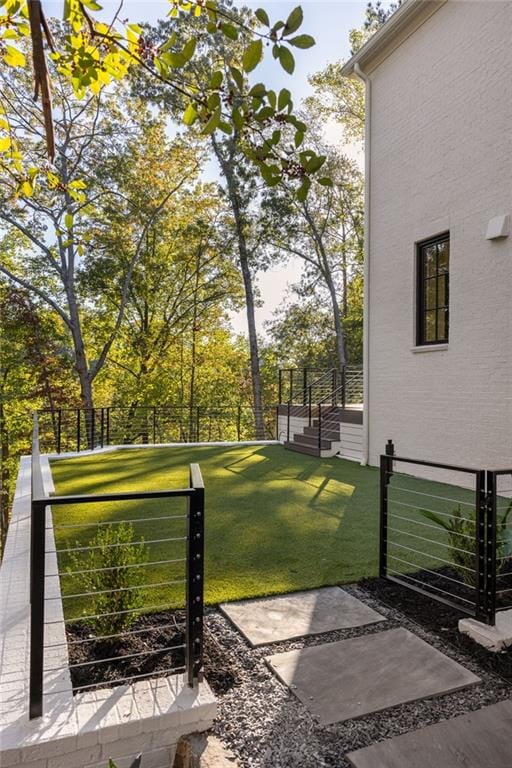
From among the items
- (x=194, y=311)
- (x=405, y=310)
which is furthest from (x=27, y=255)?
(x=405, y=310)

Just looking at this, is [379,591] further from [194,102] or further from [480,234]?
[480,234]

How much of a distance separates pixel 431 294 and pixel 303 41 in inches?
253

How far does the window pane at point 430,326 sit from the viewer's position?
713cm

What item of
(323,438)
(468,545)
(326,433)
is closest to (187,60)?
(468,545)

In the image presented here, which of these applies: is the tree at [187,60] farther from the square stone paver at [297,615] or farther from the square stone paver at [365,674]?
the square stone paver at [297,615]

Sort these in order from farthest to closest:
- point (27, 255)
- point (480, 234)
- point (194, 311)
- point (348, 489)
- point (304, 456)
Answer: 1. point (194, 311)
2. point (27, 255)
3. point (304, 456)
4. point (348, 489)
5. point (480, 234)

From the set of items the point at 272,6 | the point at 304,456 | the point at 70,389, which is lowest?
the point at 304,456

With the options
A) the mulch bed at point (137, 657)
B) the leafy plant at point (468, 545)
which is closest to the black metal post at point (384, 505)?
the leafy plant at point (468, 545)

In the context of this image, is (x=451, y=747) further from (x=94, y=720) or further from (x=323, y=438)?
(x=323, y=438)

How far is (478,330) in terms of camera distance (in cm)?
616

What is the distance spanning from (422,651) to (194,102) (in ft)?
8.87

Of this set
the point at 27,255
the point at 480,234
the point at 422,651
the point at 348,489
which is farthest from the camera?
the point at 27,255

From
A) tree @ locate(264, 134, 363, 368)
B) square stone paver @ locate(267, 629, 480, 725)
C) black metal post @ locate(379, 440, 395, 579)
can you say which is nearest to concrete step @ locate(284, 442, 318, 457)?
tree @ locate(264, 134, 363, 368)

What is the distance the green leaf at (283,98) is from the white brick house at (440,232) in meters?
5.25
